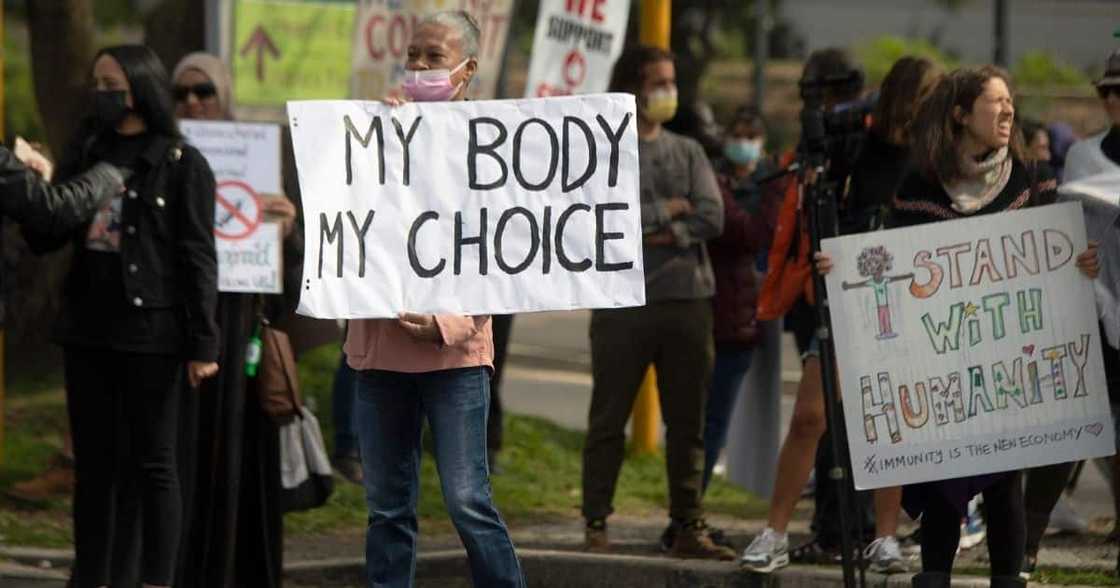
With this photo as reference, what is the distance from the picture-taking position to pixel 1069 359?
6383 mm

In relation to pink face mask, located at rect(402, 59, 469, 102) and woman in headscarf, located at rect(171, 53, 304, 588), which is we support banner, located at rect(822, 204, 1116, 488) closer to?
pink face mask, located at rect(402, 59, 469, 102)

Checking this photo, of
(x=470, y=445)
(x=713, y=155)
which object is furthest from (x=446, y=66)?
(x=713, y=155)

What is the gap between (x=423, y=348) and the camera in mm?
5727

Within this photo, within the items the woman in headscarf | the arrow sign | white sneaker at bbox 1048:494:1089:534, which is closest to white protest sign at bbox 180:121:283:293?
the woman in headscarf

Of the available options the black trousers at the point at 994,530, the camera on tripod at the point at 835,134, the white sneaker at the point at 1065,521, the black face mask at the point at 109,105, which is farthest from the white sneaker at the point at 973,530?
the black face mask at the point at 109,105

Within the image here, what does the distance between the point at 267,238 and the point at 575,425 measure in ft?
18.0

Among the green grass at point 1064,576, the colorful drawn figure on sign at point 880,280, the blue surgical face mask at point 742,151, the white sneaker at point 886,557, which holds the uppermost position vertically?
the blue surgical face mask at point 742,151

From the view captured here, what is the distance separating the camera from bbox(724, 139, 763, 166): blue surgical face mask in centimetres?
1023

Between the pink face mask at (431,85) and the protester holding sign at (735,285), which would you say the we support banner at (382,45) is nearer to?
the protester holding sign at (735,285)

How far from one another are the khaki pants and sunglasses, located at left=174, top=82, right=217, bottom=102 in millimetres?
1681

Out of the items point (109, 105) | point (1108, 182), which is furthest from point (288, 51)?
point (1108, 182)

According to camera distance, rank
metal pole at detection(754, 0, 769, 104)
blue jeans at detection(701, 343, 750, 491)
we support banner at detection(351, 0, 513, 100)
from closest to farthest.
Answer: blue jeans at detection(701, 343, 750, 491) → we support banner at detection(351, 0, 513, 100) → metal pole at detection(754, 0, 769, 104)

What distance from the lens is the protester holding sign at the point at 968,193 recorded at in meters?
6.29

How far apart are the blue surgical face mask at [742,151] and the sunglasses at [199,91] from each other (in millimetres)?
3144
